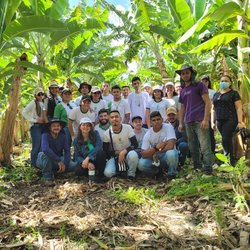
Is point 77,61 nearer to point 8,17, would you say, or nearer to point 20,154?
point 20,154

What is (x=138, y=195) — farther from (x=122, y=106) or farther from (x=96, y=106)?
(x=122, y=106)

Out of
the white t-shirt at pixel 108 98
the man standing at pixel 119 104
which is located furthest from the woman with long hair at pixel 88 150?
the white t-shirt at pixel 108 98

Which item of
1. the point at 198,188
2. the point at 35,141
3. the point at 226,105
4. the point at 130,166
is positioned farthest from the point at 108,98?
the point at 198,188

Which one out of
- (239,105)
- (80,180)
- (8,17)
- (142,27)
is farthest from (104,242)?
(142,27)

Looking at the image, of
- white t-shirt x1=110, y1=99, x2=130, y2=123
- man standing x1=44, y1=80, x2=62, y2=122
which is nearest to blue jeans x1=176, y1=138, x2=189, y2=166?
white t-shirt x1=110, y1=99, x2=130, y2=123

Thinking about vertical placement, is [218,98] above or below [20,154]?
above

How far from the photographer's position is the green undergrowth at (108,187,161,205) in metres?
3.85

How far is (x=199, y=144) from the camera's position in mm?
5168

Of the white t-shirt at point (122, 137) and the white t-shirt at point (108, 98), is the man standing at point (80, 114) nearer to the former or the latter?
the white t-shirt at point (122, 137)

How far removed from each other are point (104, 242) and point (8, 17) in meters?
3.39

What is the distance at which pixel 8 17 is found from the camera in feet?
15.2

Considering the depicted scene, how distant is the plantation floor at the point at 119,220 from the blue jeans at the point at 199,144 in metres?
0.60

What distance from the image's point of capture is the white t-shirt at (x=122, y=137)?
517 centimetres

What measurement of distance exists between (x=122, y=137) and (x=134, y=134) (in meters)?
0.20
